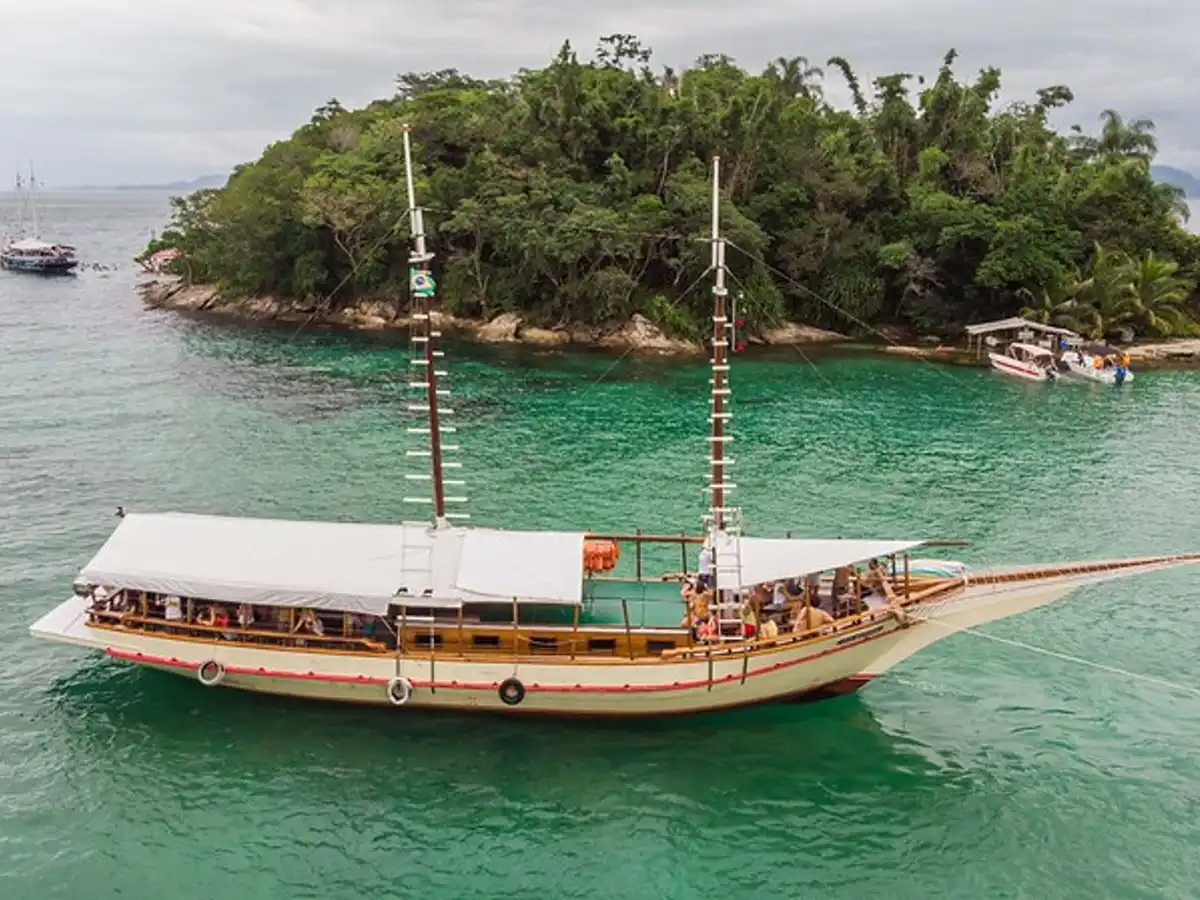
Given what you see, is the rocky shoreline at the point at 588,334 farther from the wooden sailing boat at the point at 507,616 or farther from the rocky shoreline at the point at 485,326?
the wooden sailing boat at the point at 507,616

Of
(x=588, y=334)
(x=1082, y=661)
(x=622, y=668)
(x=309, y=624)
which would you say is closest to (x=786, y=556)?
(x=622, y=668)

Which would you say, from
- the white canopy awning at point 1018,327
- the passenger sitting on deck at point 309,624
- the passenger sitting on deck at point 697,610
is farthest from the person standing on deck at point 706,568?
the white canopy awning at point 1018,327

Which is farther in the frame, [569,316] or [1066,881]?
[569,316]

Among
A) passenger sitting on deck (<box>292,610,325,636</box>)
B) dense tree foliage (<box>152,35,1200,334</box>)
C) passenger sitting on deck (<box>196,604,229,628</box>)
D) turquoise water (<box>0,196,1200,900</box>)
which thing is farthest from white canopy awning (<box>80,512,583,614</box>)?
dense tree foliage (<box>152,35,1200,334</box>)

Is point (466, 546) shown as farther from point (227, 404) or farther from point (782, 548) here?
point (227, 404)

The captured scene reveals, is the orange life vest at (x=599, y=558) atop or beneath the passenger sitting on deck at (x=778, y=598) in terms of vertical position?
atop

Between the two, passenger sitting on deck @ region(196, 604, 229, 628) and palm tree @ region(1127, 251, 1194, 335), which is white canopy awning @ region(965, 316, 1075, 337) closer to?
palm tree @ region(1127, 251, 1194, 335)

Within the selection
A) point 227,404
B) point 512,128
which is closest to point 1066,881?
point 227,404
